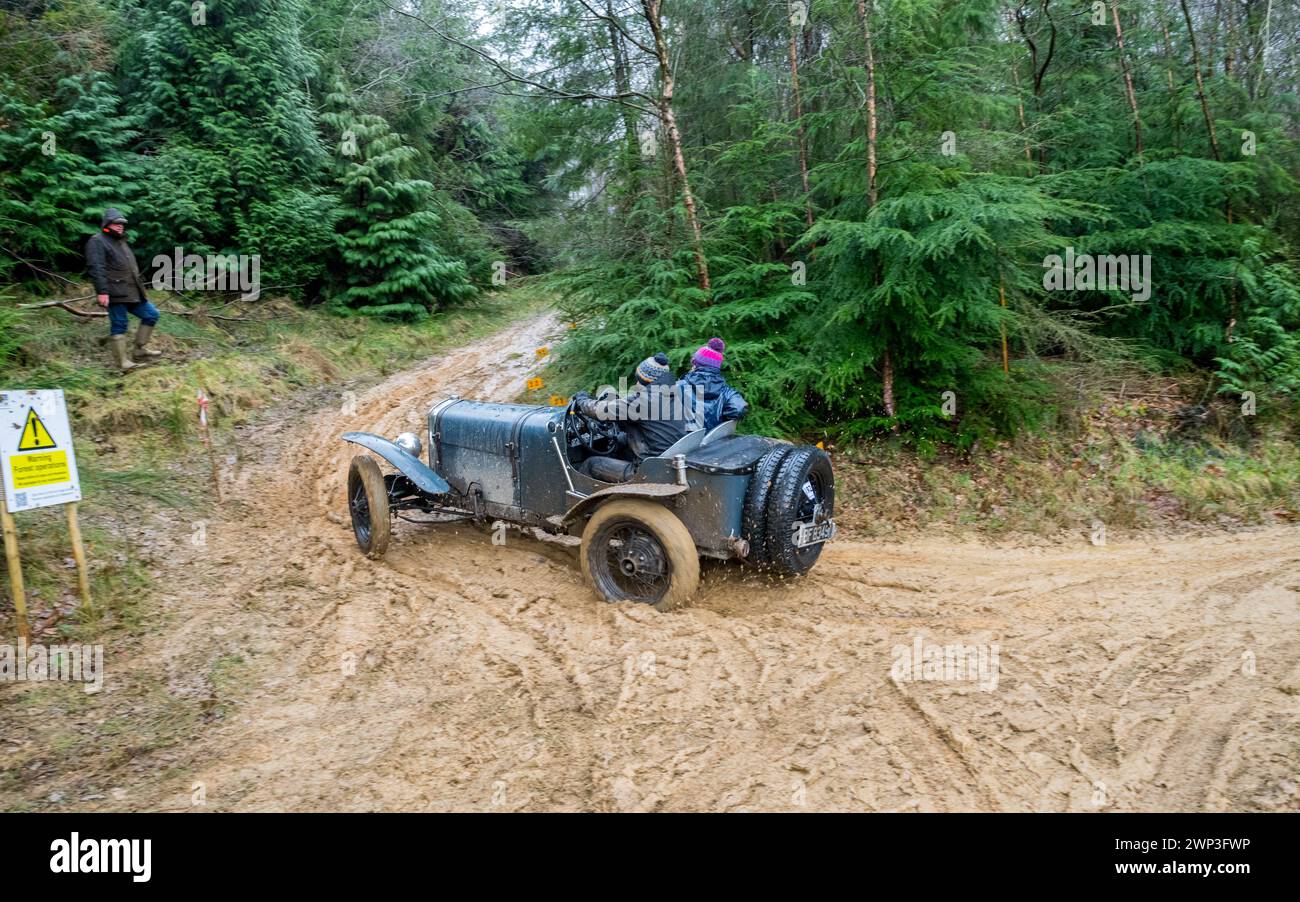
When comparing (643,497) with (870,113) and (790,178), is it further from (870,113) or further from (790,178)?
(790,178)

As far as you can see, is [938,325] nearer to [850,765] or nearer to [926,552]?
[926,552]

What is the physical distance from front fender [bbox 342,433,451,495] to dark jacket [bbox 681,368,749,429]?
2396mm

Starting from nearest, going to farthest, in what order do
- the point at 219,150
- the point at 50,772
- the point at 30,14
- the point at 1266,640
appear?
1. the point at 50,772
2. the point at 1266,640
3. the point at 30,14
4. the point at 219,150

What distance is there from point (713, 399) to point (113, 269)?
7295mm

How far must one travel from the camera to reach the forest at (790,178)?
8.30 m

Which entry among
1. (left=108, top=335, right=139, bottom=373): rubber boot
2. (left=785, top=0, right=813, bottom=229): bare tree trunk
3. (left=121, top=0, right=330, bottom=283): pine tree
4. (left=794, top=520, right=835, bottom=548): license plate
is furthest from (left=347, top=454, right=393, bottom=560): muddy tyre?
(left=121, top=0, right=330, bottom=283): pine tree

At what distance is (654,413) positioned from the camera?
5898 millimetres

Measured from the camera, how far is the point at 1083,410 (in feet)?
29.5

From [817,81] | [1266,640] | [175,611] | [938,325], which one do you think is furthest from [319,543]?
[817,81]

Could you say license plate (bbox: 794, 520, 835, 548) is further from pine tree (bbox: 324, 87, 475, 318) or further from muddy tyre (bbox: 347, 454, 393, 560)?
pine tree (bbox: 324, 87, 475, 318)

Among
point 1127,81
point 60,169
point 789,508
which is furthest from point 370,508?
point 1127,81

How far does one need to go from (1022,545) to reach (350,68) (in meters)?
16.1

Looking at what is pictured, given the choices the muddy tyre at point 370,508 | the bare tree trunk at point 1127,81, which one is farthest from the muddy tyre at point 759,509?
the bare tree trunk at point 1127,81

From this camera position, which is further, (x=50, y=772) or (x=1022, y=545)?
(x=1022, y=545)
